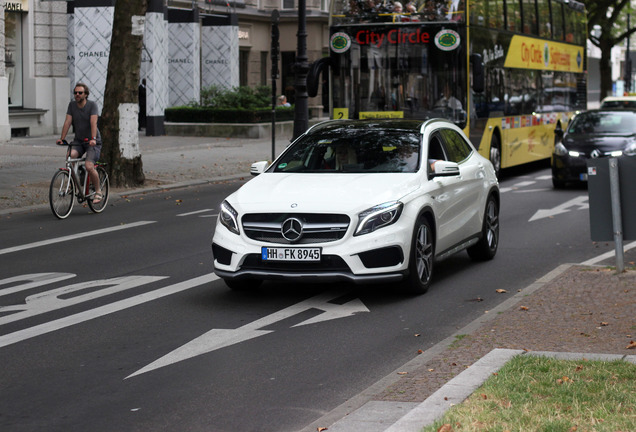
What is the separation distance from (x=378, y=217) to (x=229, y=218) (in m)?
1.30

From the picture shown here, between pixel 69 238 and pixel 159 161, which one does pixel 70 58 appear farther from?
pixel 69 238

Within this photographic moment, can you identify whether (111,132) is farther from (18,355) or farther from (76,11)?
(76,11)

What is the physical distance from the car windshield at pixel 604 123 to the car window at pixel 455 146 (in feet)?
33.9

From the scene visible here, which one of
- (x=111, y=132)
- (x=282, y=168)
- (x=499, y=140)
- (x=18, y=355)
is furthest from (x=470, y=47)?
(x=18, y=355)

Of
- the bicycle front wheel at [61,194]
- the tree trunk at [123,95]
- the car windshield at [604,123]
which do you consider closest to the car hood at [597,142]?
the car windshield at [604,123]

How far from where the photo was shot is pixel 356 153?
10500 millimetres

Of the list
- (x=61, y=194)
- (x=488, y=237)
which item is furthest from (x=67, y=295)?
(x=61, y=194)

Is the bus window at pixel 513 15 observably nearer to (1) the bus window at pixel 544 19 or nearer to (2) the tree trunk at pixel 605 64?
(1) the bus window at pixel 544 19

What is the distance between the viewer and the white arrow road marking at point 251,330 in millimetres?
7551

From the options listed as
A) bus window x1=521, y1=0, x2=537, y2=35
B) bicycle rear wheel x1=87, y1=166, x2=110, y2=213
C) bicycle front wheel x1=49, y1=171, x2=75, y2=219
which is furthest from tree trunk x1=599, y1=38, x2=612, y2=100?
bicycle front wheel x1=49, y1=171, x2=75, y2=219

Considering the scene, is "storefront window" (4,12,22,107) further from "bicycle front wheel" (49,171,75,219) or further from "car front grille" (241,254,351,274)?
"car front grille" (241,254,351,274)

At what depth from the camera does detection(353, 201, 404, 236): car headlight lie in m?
9.20

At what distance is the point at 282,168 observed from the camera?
1064 cm

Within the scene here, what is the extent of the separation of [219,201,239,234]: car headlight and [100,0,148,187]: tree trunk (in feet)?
37.3
